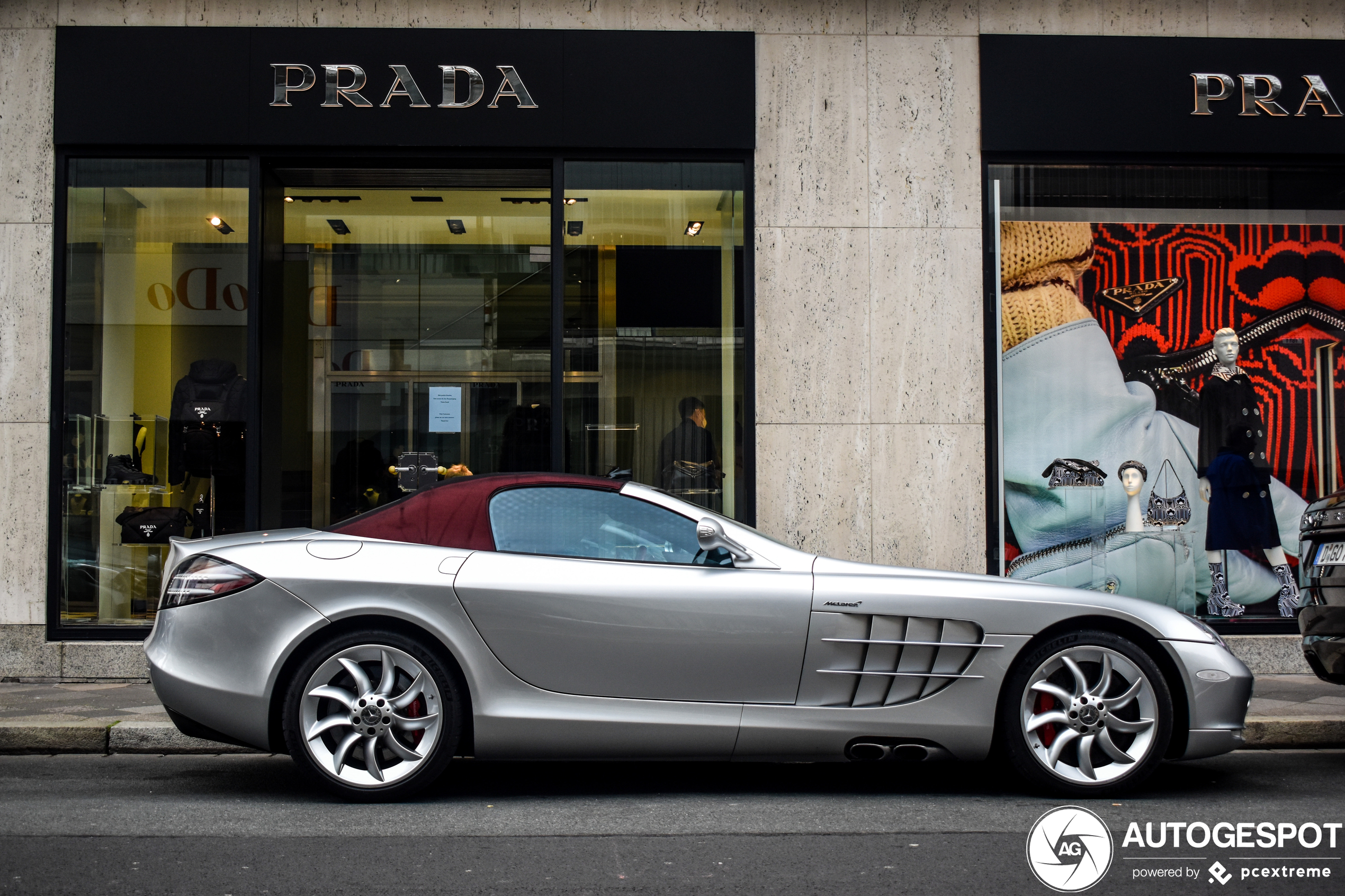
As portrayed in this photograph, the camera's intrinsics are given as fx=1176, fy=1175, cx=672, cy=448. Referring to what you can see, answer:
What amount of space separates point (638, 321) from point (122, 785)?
5.08 metres

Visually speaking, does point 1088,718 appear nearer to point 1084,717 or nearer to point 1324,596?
point 1084,717

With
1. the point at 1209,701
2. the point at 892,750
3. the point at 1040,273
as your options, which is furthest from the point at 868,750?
the point at 1040,273

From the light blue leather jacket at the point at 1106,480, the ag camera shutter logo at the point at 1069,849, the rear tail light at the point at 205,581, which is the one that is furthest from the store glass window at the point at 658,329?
the ag camera shutter logo at the point at 1069,849

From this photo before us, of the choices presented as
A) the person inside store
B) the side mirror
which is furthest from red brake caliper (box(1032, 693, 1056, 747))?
the person inside store

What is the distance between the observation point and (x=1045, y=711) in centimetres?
499

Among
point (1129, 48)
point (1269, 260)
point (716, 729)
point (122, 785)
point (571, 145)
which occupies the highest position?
point (1129, 48)

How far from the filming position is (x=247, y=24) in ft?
28.5

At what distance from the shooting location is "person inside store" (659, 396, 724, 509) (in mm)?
9008

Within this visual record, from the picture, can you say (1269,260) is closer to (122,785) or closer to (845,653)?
(845,653)

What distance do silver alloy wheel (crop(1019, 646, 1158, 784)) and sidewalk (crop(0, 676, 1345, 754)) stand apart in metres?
1.75

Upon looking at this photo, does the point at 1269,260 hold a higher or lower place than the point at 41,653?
higher

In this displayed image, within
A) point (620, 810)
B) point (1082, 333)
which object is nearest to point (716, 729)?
point (620, 810)

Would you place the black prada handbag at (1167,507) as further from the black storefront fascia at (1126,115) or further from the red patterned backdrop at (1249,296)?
the red patterned backdrop at (1249,296)

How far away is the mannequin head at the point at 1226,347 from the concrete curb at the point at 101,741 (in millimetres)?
7469
